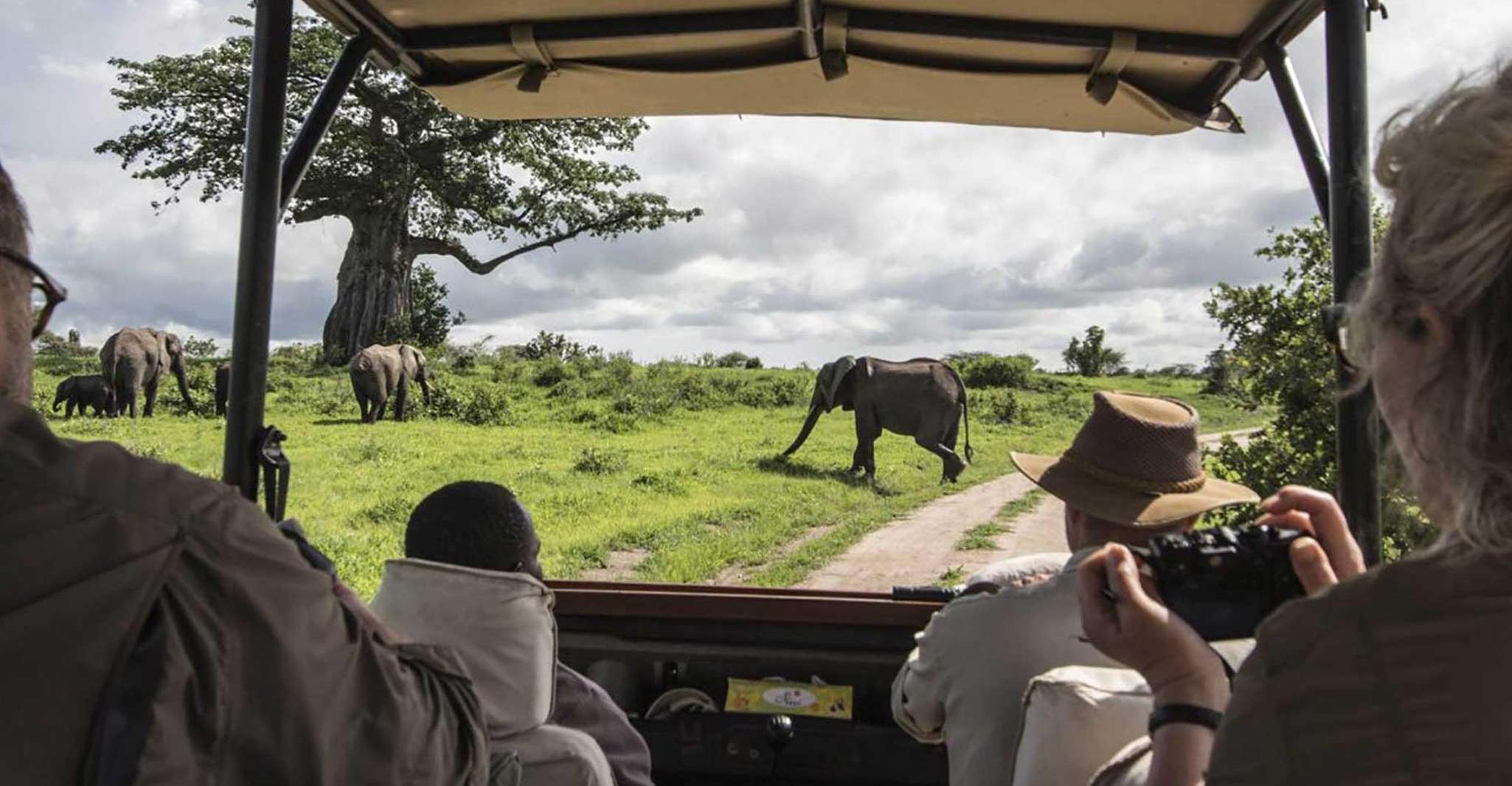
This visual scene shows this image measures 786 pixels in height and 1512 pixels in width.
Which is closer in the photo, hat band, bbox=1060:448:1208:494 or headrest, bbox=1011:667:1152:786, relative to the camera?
headrest, bbox=1011:667:1152:786

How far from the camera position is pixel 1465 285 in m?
0.68

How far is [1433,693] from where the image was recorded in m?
0.62

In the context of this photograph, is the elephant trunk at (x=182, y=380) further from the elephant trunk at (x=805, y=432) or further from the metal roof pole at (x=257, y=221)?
the metal roof pole at (x=257, y=221)

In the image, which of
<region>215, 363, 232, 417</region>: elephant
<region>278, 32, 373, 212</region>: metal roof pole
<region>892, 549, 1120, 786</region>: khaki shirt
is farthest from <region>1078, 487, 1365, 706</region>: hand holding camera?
<region>215, 363, 232, 417</region>: elephant

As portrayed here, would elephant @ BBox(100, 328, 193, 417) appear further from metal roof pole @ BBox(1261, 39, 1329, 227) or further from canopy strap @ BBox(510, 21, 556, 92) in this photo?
metal roof pole @ BBox(1261, 39, 1329, 227)

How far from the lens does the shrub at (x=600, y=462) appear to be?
38.4ft

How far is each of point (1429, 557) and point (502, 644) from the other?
2.91 ft

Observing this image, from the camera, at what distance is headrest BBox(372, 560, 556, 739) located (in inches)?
48.4

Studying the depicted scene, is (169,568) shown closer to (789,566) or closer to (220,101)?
(789,566)

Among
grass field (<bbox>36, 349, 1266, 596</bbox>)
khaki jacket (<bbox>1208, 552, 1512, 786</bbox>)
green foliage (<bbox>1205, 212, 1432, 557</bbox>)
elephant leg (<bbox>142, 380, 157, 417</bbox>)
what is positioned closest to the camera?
khaki jacket (<bbox>1208, 552, 1512, 786</bbox>)

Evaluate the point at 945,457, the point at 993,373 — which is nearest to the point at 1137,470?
the point at 945,457

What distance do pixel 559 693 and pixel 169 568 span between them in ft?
2.86

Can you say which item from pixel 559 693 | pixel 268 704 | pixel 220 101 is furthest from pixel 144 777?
pixel 220 101

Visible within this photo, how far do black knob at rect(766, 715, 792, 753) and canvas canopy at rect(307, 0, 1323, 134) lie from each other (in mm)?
1223
